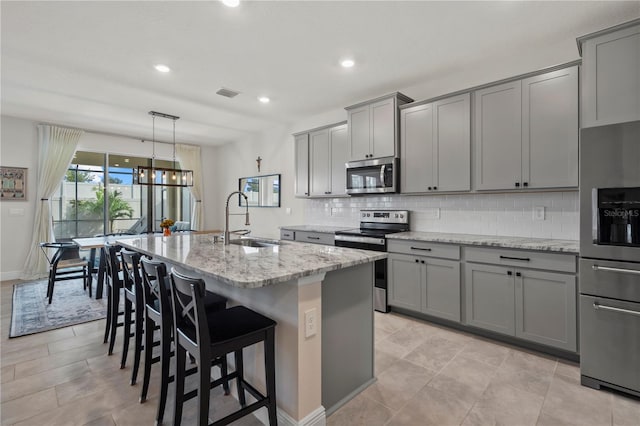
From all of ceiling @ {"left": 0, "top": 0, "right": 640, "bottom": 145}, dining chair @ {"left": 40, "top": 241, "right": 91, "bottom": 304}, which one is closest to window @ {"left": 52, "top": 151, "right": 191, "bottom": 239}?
dining chair @ {"left": 40, "top": 241, "right": 91, "bottom": 304}

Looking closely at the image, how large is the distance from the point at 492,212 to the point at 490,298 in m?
0.97

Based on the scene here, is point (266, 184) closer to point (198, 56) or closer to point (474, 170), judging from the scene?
point (198, 56)

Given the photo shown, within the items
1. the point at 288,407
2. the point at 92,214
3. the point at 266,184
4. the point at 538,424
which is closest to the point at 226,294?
the point at 288,407

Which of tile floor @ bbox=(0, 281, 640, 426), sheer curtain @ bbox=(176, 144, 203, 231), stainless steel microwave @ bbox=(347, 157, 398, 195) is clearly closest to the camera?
tile floor @ bbox=(0, 281, 640, 426)

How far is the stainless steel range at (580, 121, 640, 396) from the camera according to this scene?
2.01 m

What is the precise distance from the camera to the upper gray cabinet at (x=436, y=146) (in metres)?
3.26

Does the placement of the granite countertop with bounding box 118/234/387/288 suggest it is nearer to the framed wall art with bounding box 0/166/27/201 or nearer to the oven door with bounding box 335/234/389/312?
the oven door with bounding box 335/234/389/312

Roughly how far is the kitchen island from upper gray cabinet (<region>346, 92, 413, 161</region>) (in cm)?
207

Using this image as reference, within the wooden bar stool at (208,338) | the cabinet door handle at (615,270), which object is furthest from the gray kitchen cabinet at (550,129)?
the wooden bar stool at (208,338)

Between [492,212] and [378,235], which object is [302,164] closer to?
[378,235]

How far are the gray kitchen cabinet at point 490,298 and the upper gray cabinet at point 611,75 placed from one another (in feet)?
4.48

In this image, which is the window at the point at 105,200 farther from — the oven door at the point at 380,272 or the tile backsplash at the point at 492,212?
the oven door at the point at 380,272

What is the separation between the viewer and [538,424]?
5.95 feet

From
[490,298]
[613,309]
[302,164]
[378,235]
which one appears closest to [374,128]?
[378,235]
